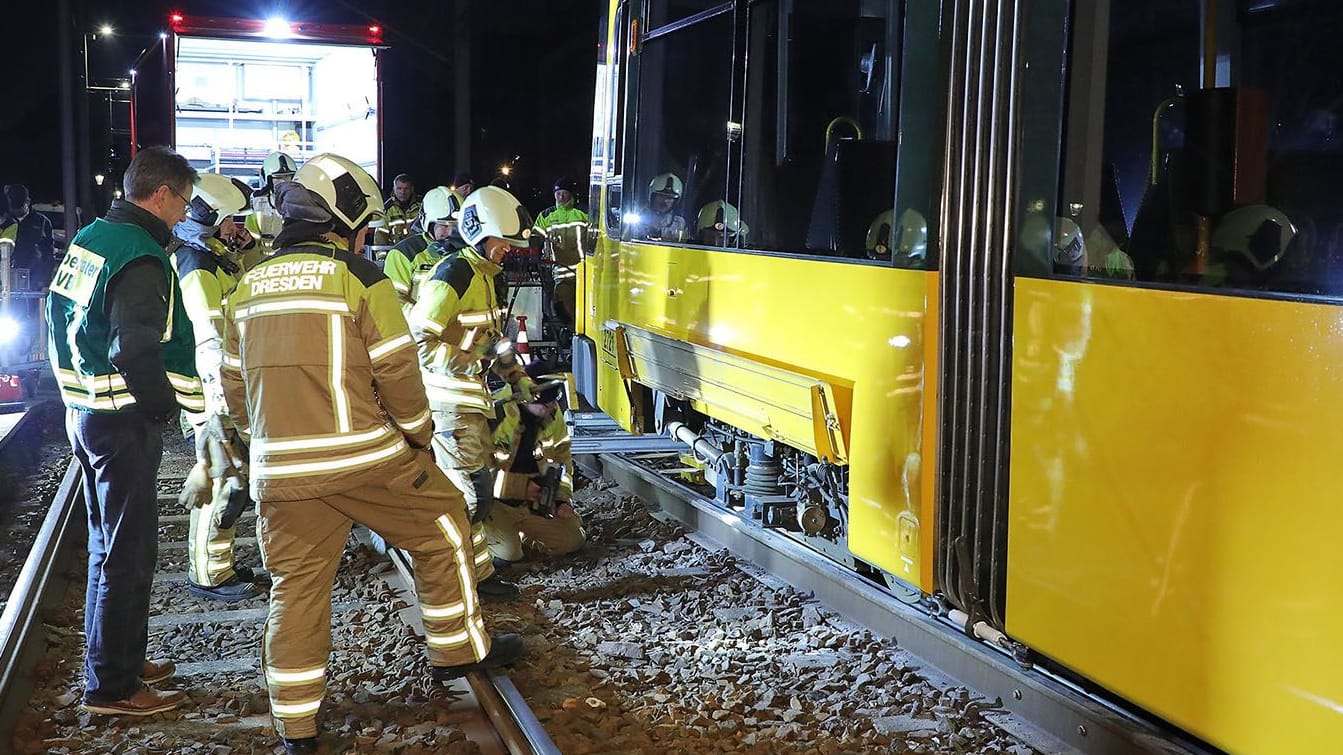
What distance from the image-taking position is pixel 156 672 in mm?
5117

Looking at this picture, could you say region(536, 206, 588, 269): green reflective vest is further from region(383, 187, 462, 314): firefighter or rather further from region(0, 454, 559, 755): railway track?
region(0, 454, 559, 755): railway track

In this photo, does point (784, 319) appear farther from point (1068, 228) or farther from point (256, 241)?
point (256, 241)

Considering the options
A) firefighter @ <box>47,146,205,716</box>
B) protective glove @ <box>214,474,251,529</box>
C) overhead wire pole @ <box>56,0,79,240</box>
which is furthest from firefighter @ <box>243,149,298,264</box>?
overhead wire pole @ <box>56,0,79,240</box>

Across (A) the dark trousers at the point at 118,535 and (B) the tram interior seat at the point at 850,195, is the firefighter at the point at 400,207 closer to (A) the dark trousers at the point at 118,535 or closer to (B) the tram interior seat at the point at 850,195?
(B) the tram interior seat at the point at 850,195

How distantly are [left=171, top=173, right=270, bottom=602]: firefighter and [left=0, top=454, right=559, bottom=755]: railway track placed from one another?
157 mm

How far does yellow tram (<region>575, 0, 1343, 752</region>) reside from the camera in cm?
323

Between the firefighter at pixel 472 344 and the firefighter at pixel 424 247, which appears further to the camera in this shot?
the firefighter at pixel 424 247

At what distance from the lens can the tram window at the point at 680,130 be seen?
661 cm

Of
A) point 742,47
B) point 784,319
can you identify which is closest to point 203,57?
point 742,47

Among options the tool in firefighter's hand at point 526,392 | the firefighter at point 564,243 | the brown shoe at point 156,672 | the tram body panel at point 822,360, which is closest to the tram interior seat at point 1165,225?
the tram body panel at point 822,360

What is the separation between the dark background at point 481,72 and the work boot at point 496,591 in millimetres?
17859

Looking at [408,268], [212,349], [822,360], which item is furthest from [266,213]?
[822,360]

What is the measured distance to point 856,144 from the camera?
5559 mm

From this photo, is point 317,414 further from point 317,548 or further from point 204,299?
point 204,299
